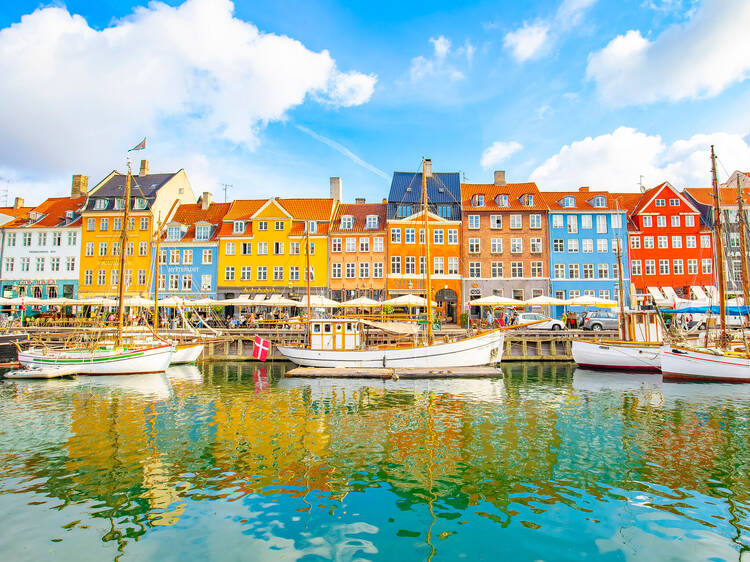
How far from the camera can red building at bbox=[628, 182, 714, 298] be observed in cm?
4741

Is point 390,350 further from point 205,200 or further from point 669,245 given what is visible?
point 205,200

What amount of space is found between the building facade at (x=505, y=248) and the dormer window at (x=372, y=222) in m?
8.81

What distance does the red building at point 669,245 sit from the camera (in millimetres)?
47406

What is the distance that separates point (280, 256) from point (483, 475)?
40036 mm

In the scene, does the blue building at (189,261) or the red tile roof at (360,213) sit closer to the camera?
the red tile roof at (360,213)

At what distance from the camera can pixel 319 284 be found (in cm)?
4759

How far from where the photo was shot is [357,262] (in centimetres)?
4744

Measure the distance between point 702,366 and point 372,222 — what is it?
31.2m

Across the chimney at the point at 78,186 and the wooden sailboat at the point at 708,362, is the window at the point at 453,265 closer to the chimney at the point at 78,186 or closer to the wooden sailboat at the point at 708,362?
the wooden sailboat at the point at 708,362

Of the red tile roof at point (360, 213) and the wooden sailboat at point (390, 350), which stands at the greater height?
the red tile roof at point (360, 213)

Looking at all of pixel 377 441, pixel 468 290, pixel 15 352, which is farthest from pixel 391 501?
pixel 468 290

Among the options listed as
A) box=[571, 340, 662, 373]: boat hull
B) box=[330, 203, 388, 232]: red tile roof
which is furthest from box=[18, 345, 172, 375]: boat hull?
box=[571, 340, 662, 373]: boat hull

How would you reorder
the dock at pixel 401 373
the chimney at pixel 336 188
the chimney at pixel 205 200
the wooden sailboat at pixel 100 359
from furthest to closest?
the chimney at pixel 205 200 → the chimney at pixel 336 188 → the wooden sailboat at pixel 100 359 → the dock at pixel 401 373

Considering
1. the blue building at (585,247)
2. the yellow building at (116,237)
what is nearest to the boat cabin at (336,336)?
the blue building at (585,247)
